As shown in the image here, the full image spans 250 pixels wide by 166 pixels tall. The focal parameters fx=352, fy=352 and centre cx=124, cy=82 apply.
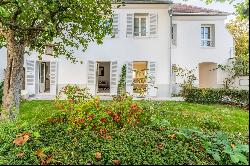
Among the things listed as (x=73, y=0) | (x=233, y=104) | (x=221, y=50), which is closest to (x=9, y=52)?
(x=73, y=0)

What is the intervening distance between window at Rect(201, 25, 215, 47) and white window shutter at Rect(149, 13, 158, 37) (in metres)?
5.71

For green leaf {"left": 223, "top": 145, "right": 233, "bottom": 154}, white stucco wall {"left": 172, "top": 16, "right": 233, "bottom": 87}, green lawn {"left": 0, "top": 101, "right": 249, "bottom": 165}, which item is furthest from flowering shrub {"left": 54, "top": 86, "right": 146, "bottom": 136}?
white stucco wall {"left": 172, "top": 16, "right": 233, "bottom": 87}

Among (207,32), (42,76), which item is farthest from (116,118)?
(207,32)

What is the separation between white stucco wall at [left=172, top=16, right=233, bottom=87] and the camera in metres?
25.9

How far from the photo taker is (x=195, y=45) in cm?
2620

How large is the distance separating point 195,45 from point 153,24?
5.18 meters

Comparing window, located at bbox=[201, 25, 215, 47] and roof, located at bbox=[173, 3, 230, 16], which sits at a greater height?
roof, located at bbox=[173, 3, 230, 16]

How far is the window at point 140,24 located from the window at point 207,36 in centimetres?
595

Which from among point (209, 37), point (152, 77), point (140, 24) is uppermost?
point (140, 24)

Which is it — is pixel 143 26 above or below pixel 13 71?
above

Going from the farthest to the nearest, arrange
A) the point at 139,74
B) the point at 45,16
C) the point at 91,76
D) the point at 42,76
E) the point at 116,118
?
the point at 42,76 → the point at 139,74 → the point at 91,76 → the point at 45,16 → the point at 116,118

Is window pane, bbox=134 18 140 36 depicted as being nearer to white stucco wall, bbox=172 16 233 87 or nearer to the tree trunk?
white stucco wall, bbox=172 16 233 87

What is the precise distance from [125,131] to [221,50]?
21505 mm

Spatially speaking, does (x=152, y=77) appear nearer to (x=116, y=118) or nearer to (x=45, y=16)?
(x=45, y=16)
